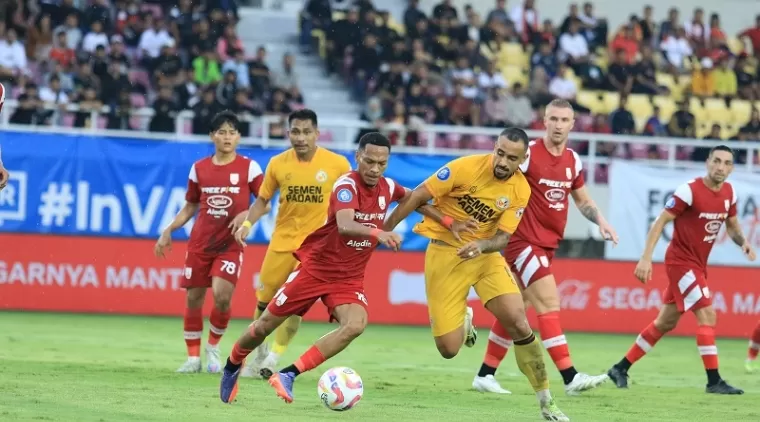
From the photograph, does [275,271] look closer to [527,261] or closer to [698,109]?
[527,261]

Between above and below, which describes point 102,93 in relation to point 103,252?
above

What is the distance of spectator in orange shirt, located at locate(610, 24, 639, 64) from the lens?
2995 cm

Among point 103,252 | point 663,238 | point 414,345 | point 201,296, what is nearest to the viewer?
point 201,296

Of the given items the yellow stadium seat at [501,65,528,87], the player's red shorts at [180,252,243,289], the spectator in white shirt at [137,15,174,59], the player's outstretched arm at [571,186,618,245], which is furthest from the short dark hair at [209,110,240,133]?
the yellow stadium seat at [501,65,528,87]

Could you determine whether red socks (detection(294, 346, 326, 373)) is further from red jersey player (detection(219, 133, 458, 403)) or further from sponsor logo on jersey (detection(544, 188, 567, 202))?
sponsor logo on jersey (detection(544, 188, 567, 202))

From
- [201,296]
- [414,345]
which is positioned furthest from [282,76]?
[201,296]

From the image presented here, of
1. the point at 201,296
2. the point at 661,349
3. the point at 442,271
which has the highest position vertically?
the point at 442,271

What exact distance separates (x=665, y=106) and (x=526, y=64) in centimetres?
309

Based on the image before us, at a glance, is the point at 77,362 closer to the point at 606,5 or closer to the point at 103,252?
the point at 103,252

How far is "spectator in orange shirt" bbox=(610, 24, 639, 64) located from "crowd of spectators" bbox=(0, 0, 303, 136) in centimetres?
774

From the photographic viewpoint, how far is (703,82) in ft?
98.8

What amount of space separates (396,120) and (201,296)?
37.6ft

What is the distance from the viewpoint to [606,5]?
3297cm

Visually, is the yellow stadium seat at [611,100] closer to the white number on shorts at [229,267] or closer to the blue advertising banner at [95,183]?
the blue advertising banner at [95,183]
